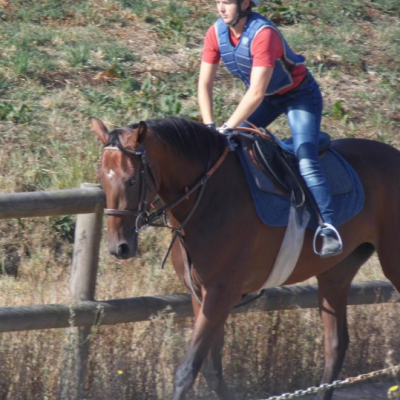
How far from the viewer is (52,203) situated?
167 inches

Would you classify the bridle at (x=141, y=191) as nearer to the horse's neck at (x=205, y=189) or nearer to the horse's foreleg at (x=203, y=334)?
the horse's neck at (x=205, y=189)

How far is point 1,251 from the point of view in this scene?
6074 mm

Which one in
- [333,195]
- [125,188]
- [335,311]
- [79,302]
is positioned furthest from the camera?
[335,311]

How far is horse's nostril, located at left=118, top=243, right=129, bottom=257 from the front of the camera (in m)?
A: 3.71

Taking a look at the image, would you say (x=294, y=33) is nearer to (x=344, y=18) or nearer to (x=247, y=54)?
(x=344, y=18)

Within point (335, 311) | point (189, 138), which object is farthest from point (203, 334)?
point (335, 311)

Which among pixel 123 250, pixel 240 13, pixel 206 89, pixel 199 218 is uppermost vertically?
pixel 240 13

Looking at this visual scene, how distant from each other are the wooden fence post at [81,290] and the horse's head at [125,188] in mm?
760

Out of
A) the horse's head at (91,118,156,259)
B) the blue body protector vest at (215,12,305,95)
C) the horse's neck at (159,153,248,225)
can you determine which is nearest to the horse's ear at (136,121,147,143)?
the horse's head at (91,118,156,259)

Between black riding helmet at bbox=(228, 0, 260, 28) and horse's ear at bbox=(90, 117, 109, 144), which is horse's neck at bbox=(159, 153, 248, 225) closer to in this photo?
horse's ear at bbox=(90, 117, 109, 144)

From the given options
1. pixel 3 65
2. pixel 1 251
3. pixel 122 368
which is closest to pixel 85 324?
pixel 122 368

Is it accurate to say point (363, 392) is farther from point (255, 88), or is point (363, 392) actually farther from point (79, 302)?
point (255, 88)

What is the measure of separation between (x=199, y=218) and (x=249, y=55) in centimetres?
103

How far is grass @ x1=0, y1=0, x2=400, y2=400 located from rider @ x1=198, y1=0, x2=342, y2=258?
1156 millimetres
